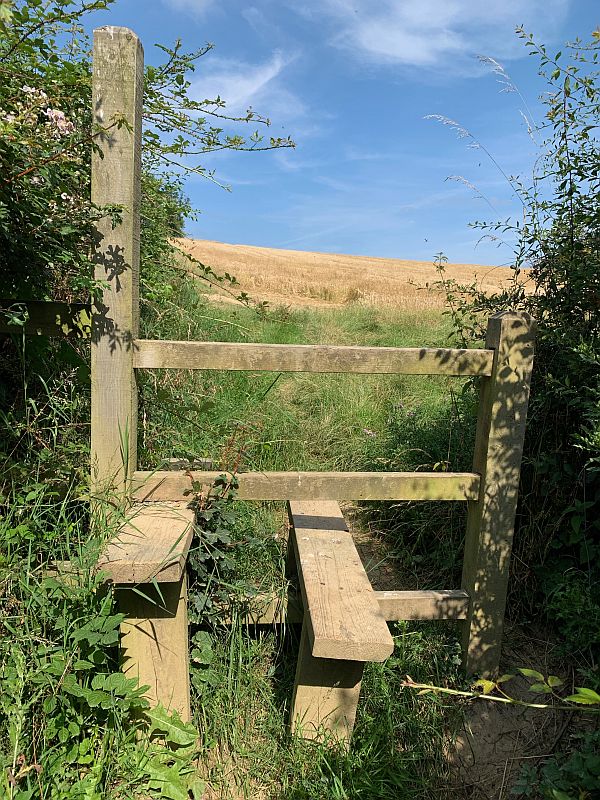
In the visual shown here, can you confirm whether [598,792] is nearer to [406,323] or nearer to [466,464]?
[466,464]

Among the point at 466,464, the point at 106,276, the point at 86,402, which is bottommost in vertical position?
the point at 466,464

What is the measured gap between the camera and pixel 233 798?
7.70ft

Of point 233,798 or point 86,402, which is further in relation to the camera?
point 86,402

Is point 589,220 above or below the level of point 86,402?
above

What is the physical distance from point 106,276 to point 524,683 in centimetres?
263

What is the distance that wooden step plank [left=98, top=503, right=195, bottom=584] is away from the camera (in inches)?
82.0

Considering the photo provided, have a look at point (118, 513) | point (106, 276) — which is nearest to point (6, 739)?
point (118, 513)

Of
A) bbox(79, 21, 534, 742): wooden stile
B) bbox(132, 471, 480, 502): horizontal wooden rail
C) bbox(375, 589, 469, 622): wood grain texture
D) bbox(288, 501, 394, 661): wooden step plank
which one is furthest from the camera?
bbox(375, 589, 469, 622): wood grain texture

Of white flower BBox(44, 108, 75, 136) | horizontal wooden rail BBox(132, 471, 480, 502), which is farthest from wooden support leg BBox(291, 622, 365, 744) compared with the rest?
white flower BBox(44, 108, 75, 136)

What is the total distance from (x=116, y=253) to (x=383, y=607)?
186 centimetres

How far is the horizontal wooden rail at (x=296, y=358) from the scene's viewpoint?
2.49m

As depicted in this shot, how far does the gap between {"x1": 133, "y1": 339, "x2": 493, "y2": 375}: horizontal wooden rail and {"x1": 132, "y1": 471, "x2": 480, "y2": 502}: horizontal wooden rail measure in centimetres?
46

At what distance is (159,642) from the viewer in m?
2.36

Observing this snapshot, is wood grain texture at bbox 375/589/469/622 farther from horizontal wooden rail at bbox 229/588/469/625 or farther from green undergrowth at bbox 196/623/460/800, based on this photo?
green undergrowth at bbox 196/623/460/800
